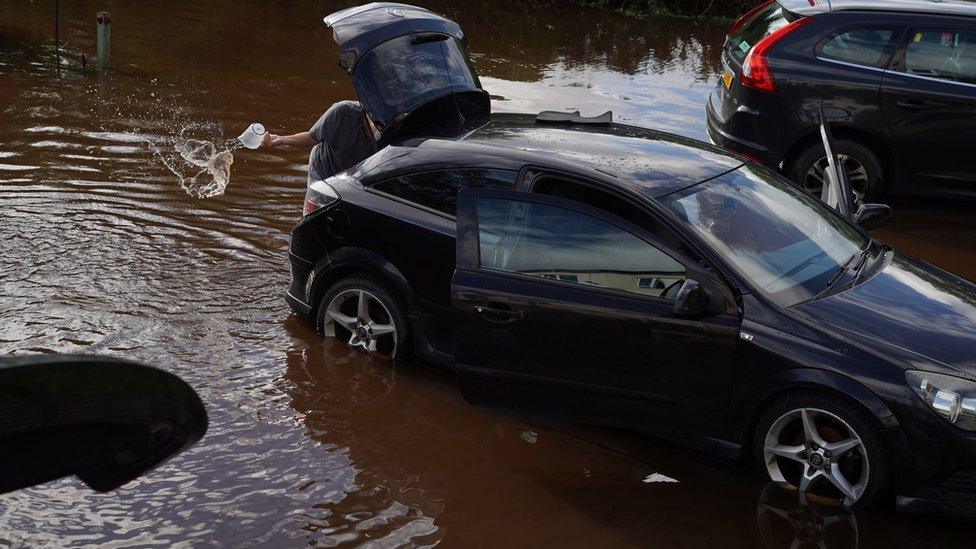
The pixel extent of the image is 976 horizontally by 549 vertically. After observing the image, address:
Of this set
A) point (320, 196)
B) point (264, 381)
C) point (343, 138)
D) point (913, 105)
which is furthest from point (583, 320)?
point (913, 105)

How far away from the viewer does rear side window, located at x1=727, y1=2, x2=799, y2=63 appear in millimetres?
9820

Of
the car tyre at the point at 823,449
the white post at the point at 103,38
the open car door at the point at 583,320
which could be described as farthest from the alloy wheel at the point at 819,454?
the white post at the point at 103,38

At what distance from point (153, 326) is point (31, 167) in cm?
370

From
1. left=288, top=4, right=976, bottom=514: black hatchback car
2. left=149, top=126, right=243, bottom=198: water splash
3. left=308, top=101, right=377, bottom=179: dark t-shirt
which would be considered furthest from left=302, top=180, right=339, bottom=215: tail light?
left=149, top=126, right=243, bottom=198: water splash

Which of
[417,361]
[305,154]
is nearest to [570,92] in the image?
[305,154]

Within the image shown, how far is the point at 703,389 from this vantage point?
209 inches

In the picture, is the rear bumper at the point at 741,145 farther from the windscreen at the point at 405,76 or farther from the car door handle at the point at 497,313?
the car door handle at the point at 497,313

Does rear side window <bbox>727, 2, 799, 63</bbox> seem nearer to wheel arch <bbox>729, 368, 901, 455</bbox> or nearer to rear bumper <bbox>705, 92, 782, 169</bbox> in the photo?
rear bumper <bbox>705, 92, 782, 169</bbox>

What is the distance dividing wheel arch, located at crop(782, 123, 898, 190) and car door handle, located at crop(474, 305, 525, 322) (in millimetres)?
4856

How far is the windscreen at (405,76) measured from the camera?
7031 mm

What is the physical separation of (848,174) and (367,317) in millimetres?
4901

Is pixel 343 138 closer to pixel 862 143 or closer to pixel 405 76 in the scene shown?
pixel 405 76

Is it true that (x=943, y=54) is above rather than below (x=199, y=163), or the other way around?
above

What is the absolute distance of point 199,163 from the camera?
899cm
